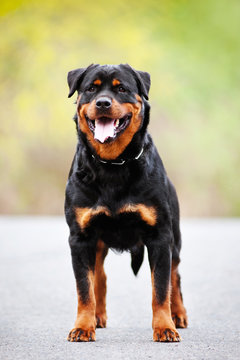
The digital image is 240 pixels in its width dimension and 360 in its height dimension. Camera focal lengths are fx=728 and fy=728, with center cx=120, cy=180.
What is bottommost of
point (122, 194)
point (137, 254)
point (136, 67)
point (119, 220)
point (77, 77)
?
point (137, 254)

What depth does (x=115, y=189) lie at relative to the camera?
4805 millimetres

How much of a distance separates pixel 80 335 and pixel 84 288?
313mm

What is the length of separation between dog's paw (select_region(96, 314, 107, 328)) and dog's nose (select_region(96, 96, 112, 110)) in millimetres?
1549

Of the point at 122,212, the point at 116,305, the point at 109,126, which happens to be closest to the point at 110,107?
the point at 109,126

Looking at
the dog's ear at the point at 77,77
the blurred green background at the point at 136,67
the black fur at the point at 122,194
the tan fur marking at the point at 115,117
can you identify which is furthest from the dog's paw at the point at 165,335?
the blurred green background at the point at 136,67

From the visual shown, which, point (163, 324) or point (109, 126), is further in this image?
point (109, 126)

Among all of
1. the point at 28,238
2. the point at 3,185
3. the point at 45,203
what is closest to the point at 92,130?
the point at 28,238

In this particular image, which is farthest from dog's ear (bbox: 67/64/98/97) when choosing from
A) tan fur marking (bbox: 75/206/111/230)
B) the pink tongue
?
tan fur marking (bbox: 75/206/111/230)

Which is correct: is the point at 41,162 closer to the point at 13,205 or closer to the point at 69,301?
the point at 13,205

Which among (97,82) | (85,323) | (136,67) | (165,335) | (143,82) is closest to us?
(165,335)

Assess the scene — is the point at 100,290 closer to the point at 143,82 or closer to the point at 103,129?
the point at 103,129

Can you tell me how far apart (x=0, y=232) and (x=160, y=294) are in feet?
28.7

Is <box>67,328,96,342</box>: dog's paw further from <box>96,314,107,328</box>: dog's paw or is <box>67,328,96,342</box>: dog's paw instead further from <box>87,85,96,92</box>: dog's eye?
<box>87,85,96,92</box>: dog's eye

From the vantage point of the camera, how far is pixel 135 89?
489cm
